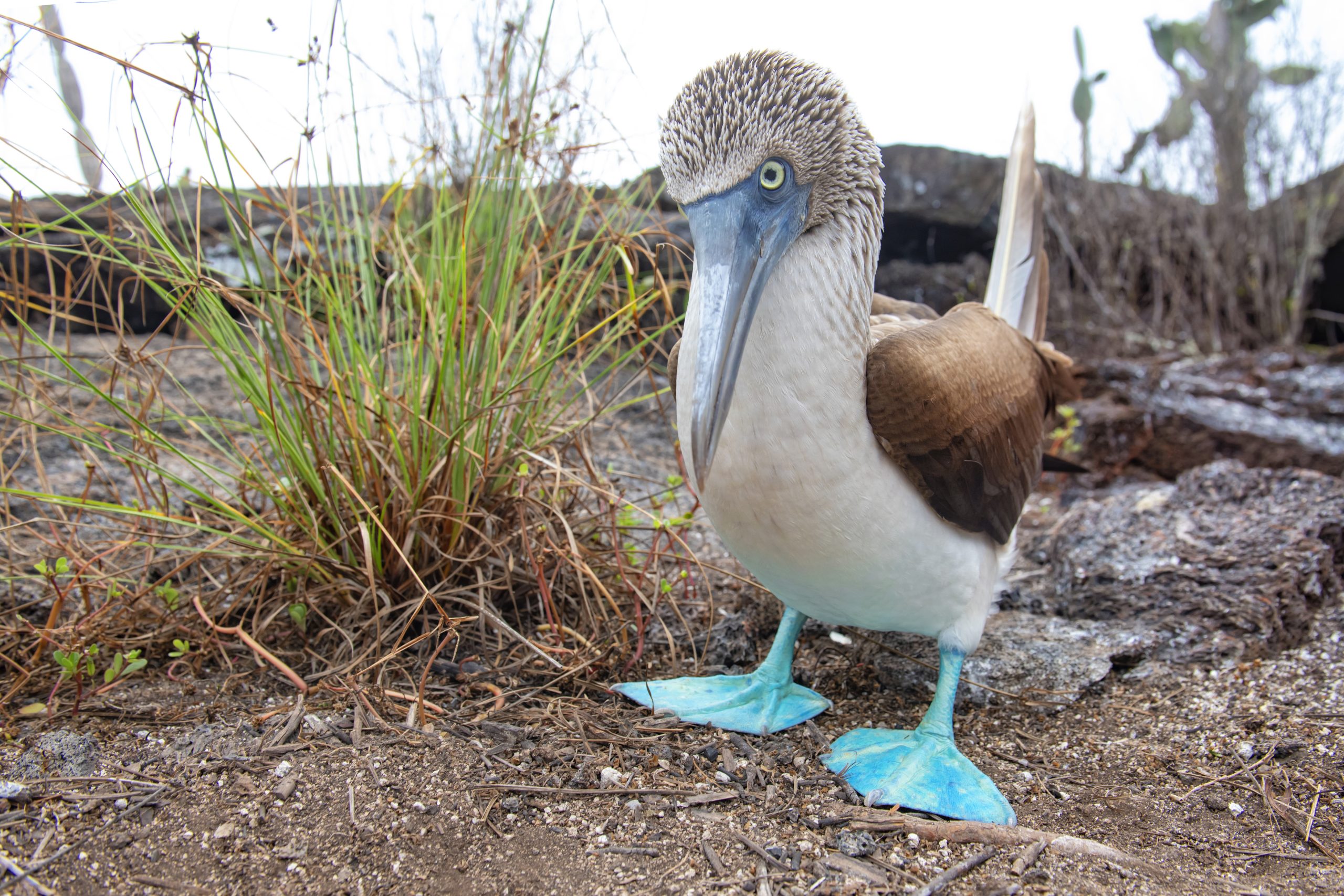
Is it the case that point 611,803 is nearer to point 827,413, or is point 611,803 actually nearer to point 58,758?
point 827,413

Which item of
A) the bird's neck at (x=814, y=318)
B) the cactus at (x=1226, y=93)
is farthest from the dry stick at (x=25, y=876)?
the cactus at (x=1226, y=93)

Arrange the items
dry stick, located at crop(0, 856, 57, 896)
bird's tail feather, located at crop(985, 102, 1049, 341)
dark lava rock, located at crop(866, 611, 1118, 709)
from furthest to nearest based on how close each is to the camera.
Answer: bird's tail feather, located at crop(985, 102, 1049, 341) < dark lava rock, located at crop(866, 611, 1118, 709) < dry stick, located at crop(0, 856, 57, 896)

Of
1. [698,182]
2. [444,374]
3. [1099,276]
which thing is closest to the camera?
[698,182]

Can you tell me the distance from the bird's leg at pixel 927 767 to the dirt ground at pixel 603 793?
0.06 meters

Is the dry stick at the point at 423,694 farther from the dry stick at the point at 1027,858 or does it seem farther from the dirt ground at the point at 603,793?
the dry stick at the point at 1027,858

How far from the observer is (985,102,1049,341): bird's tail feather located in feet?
9.59

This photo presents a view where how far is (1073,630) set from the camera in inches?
104

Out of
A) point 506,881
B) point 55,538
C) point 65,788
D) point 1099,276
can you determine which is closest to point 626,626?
point 506,881

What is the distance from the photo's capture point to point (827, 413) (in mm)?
1732

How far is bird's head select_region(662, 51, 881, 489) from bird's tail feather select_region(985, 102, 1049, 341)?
1.45 m

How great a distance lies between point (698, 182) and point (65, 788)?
158 centimetres

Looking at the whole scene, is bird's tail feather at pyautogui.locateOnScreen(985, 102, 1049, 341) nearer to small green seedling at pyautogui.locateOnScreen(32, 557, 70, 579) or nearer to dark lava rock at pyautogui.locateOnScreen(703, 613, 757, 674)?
dark lava rock at pyautogui.locateOnScreen(703, 613, 757, 674)

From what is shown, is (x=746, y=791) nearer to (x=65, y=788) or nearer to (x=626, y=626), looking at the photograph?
(x=626, y=626)

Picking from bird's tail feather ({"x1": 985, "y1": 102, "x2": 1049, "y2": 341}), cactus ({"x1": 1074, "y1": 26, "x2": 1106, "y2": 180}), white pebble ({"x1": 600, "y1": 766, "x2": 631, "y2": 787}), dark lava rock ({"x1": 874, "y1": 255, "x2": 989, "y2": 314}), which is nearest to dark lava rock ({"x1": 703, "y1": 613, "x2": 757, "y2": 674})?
white pebble ({"x1": 600, "y1": 766, "x2": 631, "y2": 787})
